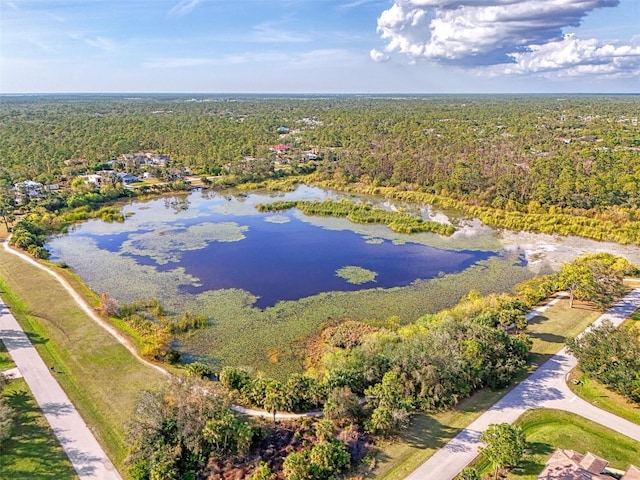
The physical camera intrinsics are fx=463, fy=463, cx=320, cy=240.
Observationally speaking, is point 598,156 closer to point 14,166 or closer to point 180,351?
point 180,351

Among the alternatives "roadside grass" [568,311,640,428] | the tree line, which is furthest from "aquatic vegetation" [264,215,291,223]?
"roadside grass" [568,311,640,428]

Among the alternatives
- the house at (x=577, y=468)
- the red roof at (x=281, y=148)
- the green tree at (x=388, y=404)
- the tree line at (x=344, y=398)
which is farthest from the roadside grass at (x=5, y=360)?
the red roof at (x=281, y=148)

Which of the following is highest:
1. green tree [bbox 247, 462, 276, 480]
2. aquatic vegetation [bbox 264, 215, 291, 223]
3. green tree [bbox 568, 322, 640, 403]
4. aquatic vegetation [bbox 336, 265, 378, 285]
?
aquatic vegetation [bbox 264, 215, 291, 223]

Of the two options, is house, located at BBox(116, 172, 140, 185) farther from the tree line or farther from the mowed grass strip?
the tree line

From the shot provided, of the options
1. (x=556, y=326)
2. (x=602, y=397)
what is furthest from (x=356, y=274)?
(x=602, y=397)

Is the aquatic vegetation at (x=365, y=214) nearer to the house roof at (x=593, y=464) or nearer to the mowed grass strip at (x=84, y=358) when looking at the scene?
the mowed grass strip at (x=84, y=358)

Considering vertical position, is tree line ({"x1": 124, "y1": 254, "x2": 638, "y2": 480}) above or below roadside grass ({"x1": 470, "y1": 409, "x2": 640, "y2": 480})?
above
